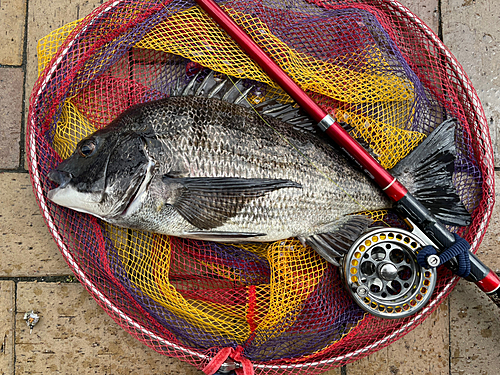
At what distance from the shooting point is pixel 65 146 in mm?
2121

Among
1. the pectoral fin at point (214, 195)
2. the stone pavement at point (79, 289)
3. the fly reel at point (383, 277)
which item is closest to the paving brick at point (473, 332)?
the stone pavement at point (79, 289)

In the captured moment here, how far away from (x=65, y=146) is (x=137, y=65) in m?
0.64

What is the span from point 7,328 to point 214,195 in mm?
1603

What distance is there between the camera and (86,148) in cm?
189

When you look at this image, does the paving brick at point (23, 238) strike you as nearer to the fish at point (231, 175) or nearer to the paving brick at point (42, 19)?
the fish at point (231, 175)

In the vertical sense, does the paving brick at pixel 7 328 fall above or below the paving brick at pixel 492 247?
below

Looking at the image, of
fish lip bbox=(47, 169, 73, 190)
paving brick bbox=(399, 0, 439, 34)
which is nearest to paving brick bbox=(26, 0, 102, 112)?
fish lip bbox=(47, 169, 73, 190)

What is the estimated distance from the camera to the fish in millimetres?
1872

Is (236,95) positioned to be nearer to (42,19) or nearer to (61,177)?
(61,177)

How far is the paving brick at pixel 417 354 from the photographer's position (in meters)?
2.41

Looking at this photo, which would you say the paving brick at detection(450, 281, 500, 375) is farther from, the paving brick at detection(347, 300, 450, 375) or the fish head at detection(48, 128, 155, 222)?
the fish head at detection(48, 128, 155, 222)

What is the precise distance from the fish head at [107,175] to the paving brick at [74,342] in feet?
2.50

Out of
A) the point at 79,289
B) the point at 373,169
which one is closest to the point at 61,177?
the point at 79,289

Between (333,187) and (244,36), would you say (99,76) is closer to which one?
(244,36)
